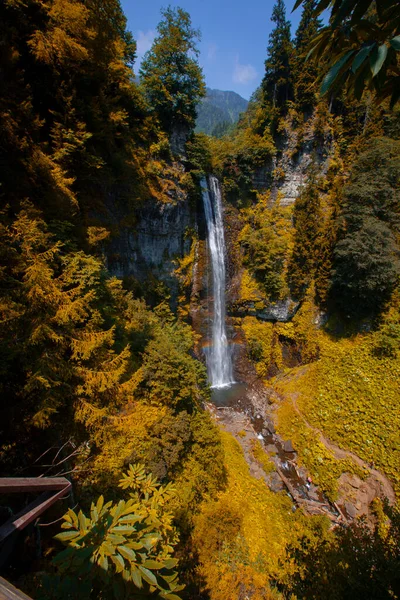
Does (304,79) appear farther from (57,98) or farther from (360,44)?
(360,44)

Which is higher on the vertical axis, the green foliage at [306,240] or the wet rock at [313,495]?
the green foliage at [306,240]

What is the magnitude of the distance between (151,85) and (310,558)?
22276mm

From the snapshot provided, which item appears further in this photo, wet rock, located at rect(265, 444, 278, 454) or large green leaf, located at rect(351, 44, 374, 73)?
wet rock, located at rect(265, 444, 278, 454)

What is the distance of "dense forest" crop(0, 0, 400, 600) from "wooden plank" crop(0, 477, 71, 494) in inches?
39.0

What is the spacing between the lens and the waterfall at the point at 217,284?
66.9ft

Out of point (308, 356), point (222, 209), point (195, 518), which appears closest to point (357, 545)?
point (195, 518)

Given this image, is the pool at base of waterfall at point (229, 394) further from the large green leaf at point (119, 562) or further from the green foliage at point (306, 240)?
the large green leaf at point (119, 562)

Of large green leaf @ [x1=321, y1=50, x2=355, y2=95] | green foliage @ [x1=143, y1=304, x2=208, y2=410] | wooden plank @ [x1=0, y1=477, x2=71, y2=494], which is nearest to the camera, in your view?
large green leaf @ [x1=321, y1=50, x2=355, y2=95]

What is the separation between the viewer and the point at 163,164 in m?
16.8

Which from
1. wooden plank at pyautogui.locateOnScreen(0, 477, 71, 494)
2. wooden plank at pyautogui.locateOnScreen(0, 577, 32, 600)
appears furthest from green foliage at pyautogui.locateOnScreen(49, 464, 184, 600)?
wooden plank at pyautogui.locateOnScreen(0, 477, 71, 494)

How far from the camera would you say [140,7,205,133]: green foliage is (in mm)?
15547

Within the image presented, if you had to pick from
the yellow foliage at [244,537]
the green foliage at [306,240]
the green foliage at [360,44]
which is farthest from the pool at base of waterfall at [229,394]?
the green foliage at [360,44]

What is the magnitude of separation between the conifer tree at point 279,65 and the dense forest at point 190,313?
0.16m

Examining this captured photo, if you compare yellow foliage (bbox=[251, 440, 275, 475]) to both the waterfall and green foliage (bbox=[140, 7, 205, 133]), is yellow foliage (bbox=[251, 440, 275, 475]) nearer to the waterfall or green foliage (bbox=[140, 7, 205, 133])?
the waterfall
